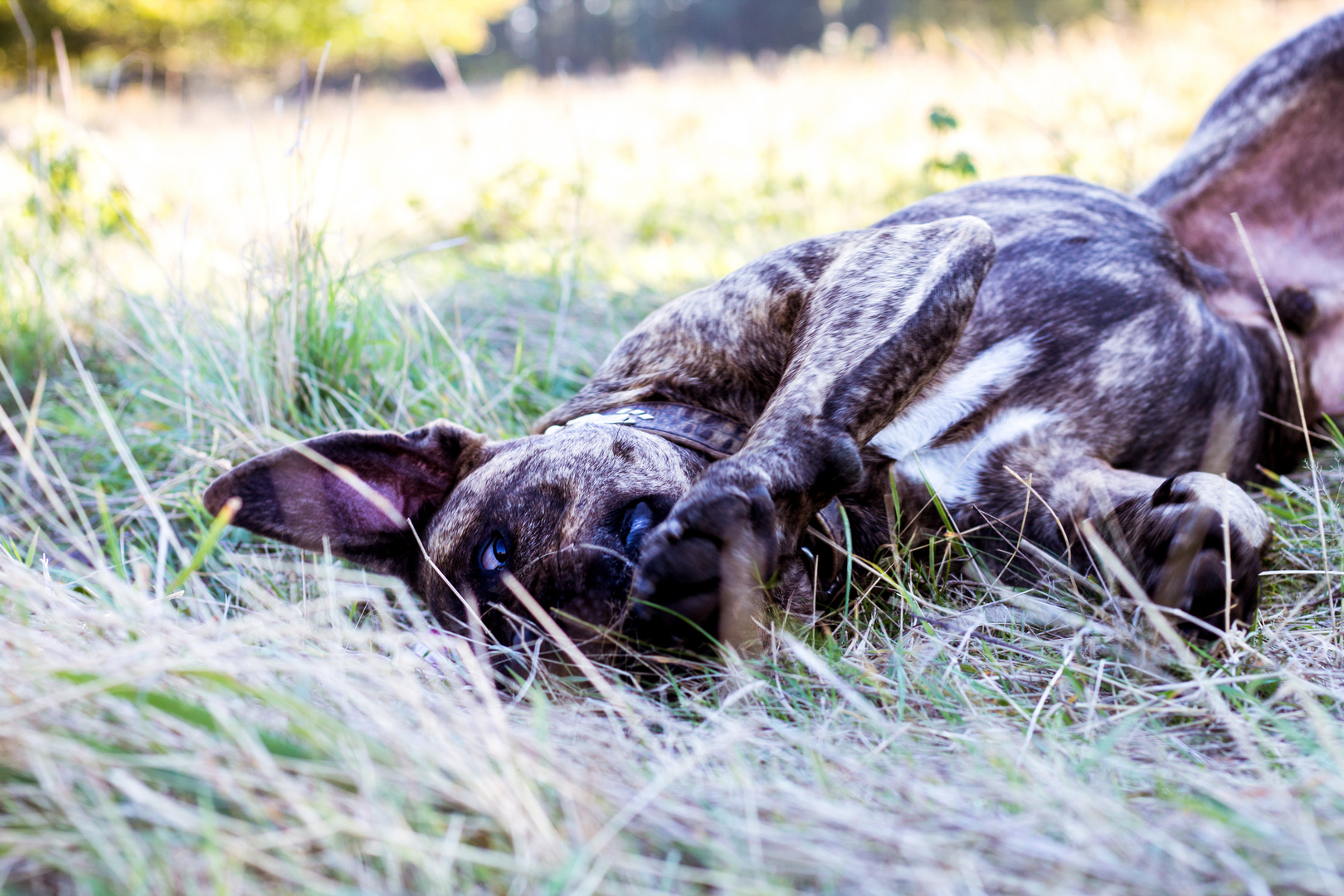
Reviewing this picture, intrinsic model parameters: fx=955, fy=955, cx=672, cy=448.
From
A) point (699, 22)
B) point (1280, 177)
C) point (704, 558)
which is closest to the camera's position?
point (704, 558)

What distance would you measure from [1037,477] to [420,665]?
1565 mm

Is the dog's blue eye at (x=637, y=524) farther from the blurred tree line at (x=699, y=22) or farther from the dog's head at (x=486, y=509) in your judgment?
the blurred tree line at (x=699, y=22)

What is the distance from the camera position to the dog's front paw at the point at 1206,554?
5.81 ft

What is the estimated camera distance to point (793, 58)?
485 inches

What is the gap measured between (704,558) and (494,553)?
64cm

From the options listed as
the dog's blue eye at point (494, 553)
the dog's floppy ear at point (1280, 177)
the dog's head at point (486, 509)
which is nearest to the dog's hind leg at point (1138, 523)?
the dog's head at point (486, 509)

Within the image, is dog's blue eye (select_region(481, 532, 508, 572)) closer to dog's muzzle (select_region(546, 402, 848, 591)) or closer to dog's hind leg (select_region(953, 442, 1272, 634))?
dog's muzzle (select_region(546, 402, 848, 591))

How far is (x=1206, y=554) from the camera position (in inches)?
69.9

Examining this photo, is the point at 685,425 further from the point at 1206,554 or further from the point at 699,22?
the point at 699,22

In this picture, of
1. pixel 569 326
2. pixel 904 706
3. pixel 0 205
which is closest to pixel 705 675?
pixel 904 706

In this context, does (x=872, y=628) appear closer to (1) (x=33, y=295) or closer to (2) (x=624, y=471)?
(2) (x=624, y=471)

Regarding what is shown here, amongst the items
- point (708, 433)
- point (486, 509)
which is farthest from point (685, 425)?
point (486, 509)

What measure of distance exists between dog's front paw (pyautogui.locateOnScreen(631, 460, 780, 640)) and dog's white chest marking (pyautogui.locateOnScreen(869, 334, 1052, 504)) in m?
0.79

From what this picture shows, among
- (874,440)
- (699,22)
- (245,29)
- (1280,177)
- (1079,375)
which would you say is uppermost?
(699,22)
